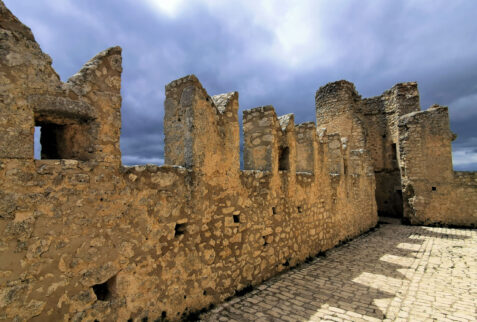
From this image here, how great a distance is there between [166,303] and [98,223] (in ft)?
4.83

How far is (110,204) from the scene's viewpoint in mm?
3090

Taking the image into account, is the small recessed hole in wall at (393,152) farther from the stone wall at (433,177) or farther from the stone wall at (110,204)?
the stone wall at (110,204)

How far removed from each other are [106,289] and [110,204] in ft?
3.23

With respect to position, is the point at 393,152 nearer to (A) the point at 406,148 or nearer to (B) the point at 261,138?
(A) the point at 406,148

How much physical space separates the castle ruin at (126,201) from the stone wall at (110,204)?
0.01m

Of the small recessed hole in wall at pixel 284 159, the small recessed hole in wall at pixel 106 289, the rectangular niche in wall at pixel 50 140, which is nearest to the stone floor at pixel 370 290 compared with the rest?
the small recessed hole in wall at pixel 106 289

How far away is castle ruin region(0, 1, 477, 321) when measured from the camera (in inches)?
98.9

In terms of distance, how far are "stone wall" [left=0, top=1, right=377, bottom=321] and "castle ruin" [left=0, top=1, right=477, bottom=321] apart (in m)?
0.01

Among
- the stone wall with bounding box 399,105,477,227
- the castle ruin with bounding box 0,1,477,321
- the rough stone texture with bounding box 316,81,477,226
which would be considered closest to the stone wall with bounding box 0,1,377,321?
the castle ruin with bounding box 0,1,477,321

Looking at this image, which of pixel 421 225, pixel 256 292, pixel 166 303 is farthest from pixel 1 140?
pixel 421 225

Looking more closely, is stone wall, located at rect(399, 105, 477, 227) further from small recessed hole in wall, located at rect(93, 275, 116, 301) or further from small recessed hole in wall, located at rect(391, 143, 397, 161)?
small recessed hole in wall, located at rect(93, 275, 116, 301)

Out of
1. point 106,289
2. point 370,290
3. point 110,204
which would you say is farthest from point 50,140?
point 370,290

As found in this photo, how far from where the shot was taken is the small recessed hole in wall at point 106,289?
121 inches

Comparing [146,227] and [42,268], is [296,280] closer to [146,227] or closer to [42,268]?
[146,227]
